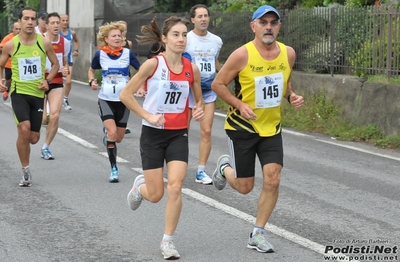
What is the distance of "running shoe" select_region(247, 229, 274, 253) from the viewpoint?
23.6 ft

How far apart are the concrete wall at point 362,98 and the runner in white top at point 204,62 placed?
453 cm

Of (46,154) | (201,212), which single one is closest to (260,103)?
(201,212)

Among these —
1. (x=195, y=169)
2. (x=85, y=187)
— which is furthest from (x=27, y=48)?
(x=195, y=169)

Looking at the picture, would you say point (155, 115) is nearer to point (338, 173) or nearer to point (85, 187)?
point (85, 187)

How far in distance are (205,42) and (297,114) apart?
19.9ft

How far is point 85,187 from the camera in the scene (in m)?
10.2

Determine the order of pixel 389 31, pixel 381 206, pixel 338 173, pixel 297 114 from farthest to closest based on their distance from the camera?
1. pixel 297 114
2. pixel 389 31
3. pixel 338 173
4. pixel 381 206

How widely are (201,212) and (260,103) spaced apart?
1712 mm

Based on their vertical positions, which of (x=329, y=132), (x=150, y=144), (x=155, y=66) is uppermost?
(x=155, y=66)

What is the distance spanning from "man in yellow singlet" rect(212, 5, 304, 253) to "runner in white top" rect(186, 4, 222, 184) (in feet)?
9.52

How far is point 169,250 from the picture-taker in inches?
274

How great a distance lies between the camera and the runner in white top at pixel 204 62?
1060cm

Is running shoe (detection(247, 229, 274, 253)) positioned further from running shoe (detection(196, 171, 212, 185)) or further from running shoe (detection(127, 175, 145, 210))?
running shoe (detection(196, 171, 212, 185))

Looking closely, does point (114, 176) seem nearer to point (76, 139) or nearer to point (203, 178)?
point (203, 178)
